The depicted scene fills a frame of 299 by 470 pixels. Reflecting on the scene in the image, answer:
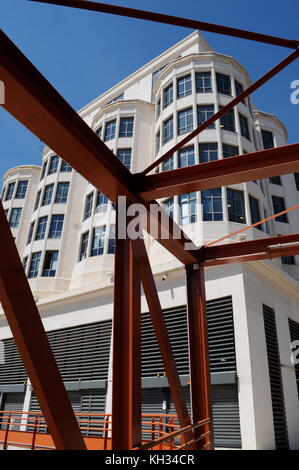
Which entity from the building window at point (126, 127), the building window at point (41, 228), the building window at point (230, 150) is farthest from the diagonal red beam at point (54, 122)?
the building window at point (41, 228)

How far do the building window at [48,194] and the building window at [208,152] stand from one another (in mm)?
14436

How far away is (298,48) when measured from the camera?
427 cm

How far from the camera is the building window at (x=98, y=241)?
23094 mm

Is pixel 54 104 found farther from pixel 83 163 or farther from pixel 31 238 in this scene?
pixel 31 238

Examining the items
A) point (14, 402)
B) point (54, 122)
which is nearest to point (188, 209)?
point (14, 402)

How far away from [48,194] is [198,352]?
2467cm

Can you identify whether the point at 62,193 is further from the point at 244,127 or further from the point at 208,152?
the point at 244,127

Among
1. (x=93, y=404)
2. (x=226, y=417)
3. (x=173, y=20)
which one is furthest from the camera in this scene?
(x=93, y=404)

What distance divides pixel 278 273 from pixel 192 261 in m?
9.05

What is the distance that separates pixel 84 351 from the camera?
1831 centimetres

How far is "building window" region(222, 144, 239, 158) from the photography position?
19922mm

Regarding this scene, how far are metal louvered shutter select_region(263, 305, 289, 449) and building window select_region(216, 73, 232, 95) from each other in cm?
1351

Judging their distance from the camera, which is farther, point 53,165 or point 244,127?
point 53,165

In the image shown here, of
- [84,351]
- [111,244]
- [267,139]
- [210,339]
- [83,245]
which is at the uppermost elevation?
[267,139]
